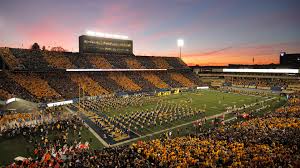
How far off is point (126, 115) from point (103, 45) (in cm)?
4502

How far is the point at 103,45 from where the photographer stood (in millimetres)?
72938

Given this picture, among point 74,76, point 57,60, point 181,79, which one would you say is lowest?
point 181,79

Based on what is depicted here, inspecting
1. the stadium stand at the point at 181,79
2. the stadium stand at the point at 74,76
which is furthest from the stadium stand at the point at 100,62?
the stadium stand at the point at 181,79

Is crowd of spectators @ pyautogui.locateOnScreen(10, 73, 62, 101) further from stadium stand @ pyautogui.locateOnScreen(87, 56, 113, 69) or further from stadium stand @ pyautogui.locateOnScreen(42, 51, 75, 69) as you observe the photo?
stadium stand @ pyautogui.locateOnScreen(87, 56, 113, 69)

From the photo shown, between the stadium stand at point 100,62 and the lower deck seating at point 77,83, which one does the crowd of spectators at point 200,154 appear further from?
the stadium stand at point 100,62

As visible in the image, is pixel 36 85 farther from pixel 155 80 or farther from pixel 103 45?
pixel 155 80

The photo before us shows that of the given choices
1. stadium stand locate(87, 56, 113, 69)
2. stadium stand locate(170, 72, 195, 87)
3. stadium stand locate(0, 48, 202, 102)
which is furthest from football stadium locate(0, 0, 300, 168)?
stadium stand locate(170, 72, 195, 87)

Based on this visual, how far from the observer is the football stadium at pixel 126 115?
15492mm

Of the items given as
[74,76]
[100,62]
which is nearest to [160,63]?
[100,62]

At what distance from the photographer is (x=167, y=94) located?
57.7 metres

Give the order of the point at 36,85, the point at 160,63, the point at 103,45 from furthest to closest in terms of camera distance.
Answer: the point at 160,63, the point at 103,45, the point at 36,85

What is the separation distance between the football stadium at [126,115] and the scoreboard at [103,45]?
1.09ft

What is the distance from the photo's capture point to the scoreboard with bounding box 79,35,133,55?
227 ft

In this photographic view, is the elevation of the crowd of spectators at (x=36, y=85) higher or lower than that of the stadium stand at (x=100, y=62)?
lower
